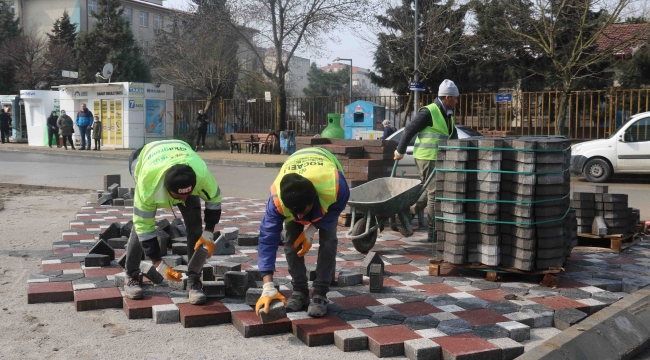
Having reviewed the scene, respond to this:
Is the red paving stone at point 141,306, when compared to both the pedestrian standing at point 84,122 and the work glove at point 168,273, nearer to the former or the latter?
the work glove at point 168,273

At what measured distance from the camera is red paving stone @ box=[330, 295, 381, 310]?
17.0 feet

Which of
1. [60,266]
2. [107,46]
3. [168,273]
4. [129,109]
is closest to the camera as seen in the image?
[168,273]

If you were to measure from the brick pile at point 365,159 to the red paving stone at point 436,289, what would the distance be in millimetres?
3634

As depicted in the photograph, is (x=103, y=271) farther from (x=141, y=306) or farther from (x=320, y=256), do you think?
(x=320, y=256)

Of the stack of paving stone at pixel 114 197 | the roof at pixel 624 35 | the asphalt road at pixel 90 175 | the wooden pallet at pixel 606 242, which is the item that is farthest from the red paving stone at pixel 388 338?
the roof at pixel 624 35

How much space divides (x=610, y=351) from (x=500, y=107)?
791 inches

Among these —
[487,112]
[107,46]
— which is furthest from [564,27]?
[107,46]

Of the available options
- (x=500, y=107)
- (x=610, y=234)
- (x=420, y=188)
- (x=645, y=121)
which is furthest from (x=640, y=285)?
(x=500, y=107)

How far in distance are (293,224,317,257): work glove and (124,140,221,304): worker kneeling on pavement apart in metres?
0.75

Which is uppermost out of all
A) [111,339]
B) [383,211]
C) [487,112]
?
[487,112]

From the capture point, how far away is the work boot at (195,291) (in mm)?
5047

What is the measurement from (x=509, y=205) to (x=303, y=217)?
2.18 metres

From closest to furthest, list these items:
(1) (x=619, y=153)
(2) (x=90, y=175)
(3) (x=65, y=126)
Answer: (1) (x=619, y=153) < (2) (x=90, y=175) < (3) (x=65, y=126)

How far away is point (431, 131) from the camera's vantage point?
7.59m
